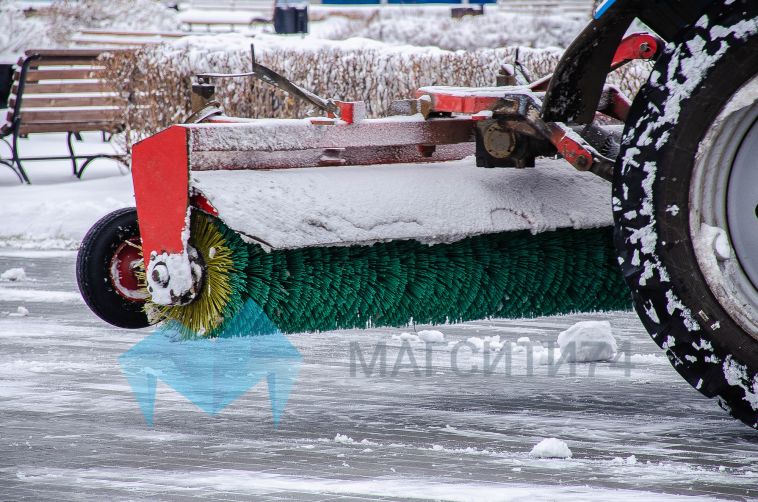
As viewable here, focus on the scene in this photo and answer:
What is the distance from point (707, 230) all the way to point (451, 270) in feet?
4.46

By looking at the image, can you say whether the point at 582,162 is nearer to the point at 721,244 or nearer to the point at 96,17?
the point at 721,244

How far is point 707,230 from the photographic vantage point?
3406mm

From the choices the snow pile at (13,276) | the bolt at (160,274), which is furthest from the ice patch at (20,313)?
the bolt at (160,274)

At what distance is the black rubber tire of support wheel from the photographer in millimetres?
5164

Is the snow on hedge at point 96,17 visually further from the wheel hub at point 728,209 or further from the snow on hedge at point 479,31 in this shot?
the wheel hub at point 728,209

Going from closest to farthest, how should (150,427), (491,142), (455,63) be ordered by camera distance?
1. (150,427)
2. (491,142)
3. (455,63)

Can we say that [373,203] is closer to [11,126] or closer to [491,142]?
[491,142]

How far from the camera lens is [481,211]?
4625 millimetres

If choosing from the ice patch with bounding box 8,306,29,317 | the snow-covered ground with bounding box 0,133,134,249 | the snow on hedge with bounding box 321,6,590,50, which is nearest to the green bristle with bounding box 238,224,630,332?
the ice patch with bounding box 8,306,29,317

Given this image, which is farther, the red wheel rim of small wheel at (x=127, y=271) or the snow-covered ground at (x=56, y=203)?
the snow-covered ground at (x=56, y=203)

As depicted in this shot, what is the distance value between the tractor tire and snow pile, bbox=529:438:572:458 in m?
0.44

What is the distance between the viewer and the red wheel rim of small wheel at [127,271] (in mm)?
5215

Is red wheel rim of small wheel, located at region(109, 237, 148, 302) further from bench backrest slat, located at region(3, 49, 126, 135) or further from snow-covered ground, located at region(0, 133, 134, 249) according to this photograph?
bench backrest slat, located at region(3, 49, 126, 135)

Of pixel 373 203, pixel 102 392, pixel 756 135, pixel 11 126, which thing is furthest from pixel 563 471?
pixel 11 126
